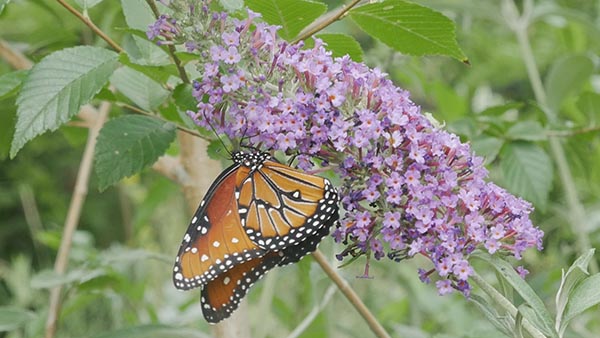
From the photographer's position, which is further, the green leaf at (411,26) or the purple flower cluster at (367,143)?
the green leaf at (411,26)

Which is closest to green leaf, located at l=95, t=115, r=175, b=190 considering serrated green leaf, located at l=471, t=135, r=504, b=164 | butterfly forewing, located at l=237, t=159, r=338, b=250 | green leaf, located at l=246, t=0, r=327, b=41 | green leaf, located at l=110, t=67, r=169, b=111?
green leaf, located at l=110, t=67, r=169, b=111

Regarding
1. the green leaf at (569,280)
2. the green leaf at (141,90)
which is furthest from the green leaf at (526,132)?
the green leaf at (141,90)

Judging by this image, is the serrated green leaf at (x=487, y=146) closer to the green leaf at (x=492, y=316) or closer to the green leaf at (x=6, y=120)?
the green leaf at (x=492, y=316)

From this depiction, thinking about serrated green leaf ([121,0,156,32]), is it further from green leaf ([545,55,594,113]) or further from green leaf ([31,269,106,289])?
green leaf ([545,55,594,113])

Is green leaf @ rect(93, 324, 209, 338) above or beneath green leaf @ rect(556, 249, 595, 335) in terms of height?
above

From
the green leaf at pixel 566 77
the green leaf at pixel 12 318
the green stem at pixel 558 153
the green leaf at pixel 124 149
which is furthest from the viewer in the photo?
the green stem at pixel 558 153

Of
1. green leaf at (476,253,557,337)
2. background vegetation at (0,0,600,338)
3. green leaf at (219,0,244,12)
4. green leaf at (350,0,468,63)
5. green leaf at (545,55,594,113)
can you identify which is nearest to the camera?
green leaf at (476,253,557,337)
